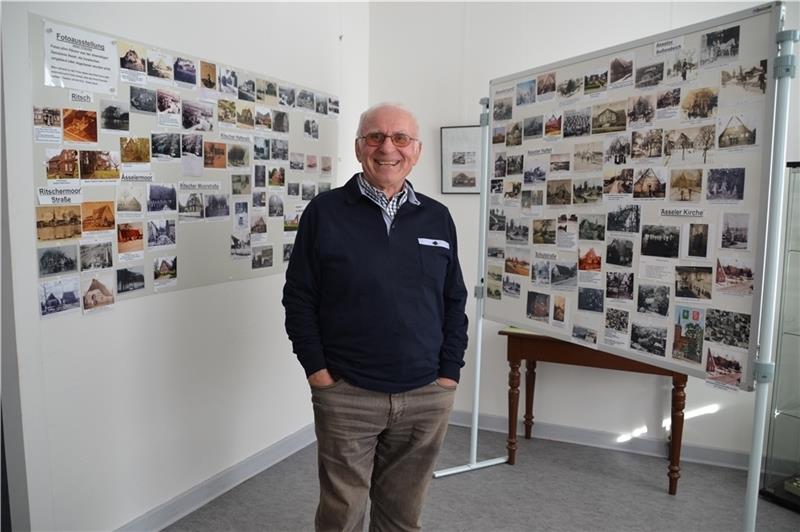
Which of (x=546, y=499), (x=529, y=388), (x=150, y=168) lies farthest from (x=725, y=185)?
(x=150, y=168)

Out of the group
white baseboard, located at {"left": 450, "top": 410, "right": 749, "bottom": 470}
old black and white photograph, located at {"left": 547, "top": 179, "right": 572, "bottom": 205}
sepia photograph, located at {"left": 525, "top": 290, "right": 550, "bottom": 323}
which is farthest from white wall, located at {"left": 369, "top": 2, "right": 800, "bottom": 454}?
old black and white photograph, located at {"left": 547, "top": 179, "right": 572, "bottom": 205}

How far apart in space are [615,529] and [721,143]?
1668 mm

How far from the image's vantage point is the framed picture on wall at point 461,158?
12.3 feet

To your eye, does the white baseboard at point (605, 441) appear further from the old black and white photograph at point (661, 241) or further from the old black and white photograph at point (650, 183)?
the old black and white photograph at point (650, 183)

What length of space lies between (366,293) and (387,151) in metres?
0.45

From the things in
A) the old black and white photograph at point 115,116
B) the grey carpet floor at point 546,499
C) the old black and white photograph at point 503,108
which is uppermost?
the old black and white photograph at point 503,108

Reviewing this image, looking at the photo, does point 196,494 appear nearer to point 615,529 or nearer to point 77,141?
point 77,141

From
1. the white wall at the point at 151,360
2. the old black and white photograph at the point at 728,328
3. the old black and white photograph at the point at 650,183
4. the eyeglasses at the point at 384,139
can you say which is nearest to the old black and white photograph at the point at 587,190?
the old black and white photograph at the point at 650,183

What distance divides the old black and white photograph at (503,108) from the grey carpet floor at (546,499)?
1830 mm

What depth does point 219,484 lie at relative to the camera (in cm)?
279

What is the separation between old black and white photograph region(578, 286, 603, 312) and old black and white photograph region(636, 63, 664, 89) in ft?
2.65

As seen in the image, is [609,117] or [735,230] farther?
[609,117]

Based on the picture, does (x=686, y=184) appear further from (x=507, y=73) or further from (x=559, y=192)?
(x=507, y=73)

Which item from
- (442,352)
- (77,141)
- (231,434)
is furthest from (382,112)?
(231,434)
